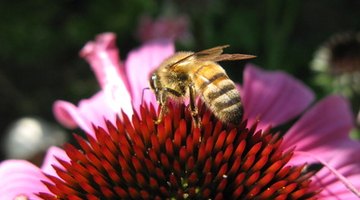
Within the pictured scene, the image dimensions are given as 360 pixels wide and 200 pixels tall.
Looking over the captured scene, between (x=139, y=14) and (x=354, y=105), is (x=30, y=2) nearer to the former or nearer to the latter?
(x=139, y=14)

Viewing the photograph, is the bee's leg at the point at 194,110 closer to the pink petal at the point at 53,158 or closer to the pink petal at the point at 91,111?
the pink petal at the point at 91,111

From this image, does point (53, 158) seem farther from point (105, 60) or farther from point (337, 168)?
point (337, 168)

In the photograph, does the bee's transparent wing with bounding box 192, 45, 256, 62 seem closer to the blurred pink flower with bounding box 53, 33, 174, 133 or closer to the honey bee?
the honey bee

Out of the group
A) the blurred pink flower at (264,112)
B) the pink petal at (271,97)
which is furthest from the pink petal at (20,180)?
the pink petal at (271,97)

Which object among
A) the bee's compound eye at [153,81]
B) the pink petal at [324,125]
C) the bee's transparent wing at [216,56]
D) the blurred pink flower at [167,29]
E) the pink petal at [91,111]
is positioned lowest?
the pink petal at [324,125]

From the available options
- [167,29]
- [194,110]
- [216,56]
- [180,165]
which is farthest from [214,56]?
[167,29]
